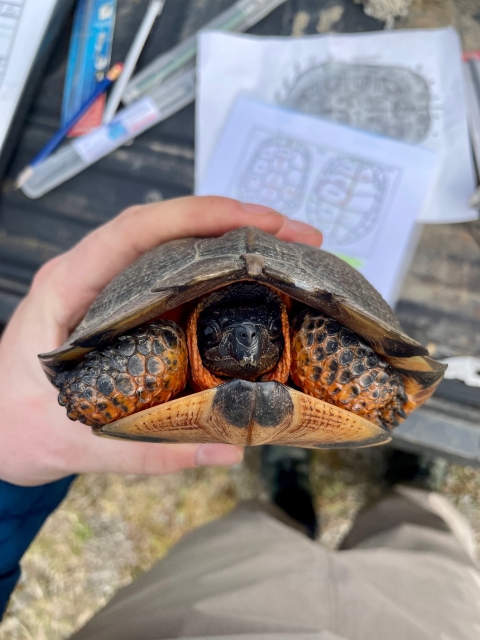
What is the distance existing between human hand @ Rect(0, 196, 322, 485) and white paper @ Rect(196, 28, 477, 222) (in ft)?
1.27

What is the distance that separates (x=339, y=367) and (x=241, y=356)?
142 millimetres

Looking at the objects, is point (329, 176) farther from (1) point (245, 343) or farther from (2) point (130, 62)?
(1) point (245, 343)

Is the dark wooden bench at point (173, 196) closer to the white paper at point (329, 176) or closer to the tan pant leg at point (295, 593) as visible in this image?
the white paper at point (329, 176)

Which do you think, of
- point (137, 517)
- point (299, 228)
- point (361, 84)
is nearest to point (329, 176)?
point (361, 84)

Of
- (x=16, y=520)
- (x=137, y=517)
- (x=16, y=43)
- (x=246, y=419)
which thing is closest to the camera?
(x=246, y=419)

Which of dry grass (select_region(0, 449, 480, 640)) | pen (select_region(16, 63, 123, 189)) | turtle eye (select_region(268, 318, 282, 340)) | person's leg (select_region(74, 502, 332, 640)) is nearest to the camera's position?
turtle eye (select_region(268, 318, 282, 340))

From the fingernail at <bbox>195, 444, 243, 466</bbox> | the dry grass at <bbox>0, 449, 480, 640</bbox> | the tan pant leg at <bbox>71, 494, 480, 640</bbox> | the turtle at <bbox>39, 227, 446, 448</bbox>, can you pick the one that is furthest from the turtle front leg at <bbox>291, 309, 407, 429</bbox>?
the dry grass at <bbox>0, 449, 480, 640</bbox>

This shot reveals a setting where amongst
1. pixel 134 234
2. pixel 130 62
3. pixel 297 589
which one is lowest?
pixel 297 589

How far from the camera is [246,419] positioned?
1.78 ft

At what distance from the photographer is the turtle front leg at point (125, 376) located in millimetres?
611

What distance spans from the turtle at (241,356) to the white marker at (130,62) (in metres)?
0.69

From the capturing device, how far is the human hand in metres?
0.86

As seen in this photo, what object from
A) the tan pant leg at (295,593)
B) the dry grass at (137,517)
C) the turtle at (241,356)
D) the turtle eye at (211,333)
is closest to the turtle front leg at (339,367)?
the turtle at (241,356)

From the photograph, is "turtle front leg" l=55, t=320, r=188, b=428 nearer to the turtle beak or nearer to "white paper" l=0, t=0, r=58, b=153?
the turtle beak
